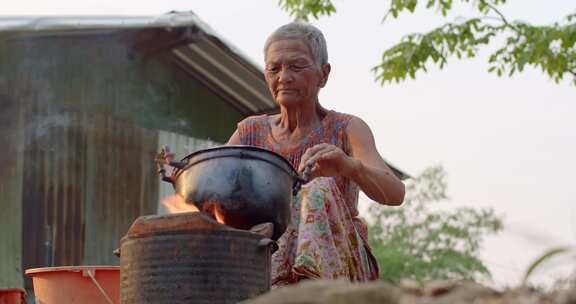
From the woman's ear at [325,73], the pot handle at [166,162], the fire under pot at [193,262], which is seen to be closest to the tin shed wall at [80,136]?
the woman's ear at [325,73]

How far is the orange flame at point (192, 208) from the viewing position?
14.0ft

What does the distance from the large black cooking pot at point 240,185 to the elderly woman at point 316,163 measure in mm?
183

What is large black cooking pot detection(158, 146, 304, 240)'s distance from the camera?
13.9ft

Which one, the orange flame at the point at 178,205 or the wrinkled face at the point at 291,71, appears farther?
the wrinkled face at the point at 291,71

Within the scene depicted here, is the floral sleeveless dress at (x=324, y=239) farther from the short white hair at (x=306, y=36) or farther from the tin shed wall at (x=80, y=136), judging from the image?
the tin shed wall at (x=80, y=136)

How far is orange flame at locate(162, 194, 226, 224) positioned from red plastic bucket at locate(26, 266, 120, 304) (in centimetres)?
123

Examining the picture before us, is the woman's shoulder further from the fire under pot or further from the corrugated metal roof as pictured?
the corrugated metal roof

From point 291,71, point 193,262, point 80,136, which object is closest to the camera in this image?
point 193,262

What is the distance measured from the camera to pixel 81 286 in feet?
18.5

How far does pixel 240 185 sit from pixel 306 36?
3.32 ft

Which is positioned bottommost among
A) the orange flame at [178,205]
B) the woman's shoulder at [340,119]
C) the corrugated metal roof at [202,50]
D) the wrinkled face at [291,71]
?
the orange flame at [178,205]

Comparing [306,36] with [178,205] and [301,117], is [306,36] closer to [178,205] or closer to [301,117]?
[301,117]

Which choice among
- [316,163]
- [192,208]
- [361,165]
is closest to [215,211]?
[192,208]

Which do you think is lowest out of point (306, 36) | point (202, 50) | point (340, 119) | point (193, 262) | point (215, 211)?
point (193, 262)
